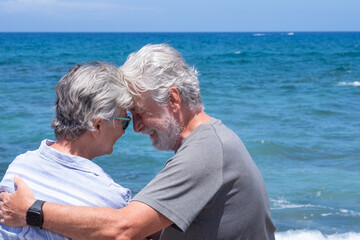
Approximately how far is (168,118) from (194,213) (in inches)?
21.4

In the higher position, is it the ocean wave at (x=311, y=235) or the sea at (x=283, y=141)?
the ocean wave at (x=311, y=235)

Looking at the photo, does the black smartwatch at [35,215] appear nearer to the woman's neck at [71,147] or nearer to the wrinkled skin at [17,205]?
the wrinkled skin at [17,205]

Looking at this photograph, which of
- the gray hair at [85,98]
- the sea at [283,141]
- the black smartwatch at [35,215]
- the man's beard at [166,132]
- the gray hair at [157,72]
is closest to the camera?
the black smartwatch at [35,215]

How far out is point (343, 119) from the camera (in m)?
12.4

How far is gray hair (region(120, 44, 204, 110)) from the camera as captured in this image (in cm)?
233

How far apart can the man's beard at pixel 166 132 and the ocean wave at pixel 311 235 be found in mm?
Answer: 3457

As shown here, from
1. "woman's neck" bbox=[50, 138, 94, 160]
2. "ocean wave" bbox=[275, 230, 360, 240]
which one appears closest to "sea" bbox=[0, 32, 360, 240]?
"ocean wave" bbox=[275, 230, 360, 240]

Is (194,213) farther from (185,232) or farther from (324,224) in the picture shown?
(324,224)

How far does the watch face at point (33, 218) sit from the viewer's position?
200 centimetres

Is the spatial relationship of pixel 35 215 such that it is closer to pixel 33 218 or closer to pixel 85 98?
pixel 33 218

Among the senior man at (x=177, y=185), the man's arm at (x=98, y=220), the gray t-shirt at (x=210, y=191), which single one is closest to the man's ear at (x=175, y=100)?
the senior man at (x=177, y=185)

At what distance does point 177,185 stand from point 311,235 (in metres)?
4.02

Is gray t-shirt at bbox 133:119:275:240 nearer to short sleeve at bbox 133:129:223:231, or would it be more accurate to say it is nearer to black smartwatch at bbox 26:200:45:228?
short sleeve at bbox 133:129:223:231

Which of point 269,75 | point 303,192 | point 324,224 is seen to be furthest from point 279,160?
point 269,75
